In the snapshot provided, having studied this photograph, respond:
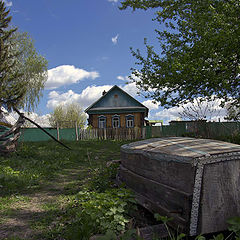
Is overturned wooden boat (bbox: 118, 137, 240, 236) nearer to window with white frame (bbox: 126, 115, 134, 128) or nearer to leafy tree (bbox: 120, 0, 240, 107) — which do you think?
leafy tree (bbox: 120, 0, 240, 107)

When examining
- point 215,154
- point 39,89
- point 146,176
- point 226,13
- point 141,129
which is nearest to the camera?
point 215,154

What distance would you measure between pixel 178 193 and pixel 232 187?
62 centimetres

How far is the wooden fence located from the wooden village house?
280 cm

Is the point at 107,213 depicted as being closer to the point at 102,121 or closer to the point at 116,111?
the point at 116,111

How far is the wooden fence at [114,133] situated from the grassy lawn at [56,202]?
1335 centimetres

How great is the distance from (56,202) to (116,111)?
20.5 meters

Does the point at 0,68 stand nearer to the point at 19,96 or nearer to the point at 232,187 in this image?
the point at 19,96

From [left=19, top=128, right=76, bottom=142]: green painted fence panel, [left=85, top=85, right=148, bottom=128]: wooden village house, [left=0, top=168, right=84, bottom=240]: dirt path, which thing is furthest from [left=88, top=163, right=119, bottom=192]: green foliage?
[left=85, top=85, right=148, bottom=128]: wooden village house

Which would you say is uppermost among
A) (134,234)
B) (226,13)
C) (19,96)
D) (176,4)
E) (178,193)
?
(176,4)

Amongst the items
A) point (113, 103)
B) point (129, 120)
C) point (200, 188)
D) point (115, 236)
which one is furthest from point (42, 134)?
point (200, 188)

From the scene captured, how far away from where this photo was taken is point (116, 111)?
81.1 feet

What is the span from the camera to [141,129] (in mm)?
21938

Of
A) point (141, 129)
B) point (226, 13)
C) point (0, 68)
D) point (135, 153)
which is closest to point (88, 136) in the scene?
point (141, 129)

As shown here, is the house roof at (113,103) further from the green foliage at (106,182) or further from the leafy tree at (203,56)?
the green foliage at (106,182)
